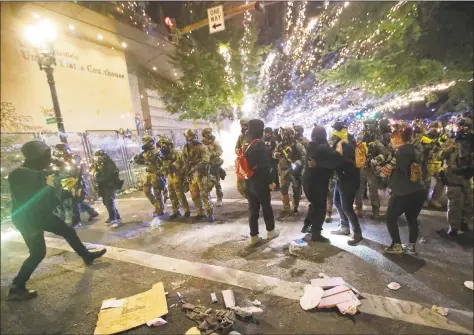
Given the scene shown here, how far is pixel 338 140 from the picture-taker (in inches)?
167

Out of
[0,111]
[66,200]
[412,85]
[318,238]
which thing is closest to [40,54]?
[66,200]

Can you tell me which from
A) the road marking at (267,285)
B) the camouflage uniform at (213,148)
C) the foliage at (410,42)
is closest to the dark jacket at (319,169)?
the road marking at (267,285)

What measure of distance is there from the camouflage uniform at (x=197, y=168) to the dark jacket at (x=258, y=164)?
1951mm

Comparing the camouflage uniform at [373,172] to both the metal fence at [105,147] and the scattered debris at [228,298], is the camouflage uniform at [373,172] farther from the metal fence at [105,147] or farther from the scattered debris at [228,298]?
the metal fence at [105,147]

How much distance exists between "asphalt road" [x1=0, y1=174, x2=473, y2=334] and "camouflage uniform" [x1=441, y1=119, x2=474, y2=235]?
13.0 inches

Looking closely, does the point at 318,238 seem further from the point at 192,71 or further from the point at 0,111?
the point at 192,71

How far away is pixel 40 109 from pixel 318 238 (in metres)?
8.31

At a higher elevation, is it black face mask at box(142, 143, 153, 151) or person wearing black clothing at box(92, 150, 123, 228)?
black face mask at box(142, 143, 153, 151)

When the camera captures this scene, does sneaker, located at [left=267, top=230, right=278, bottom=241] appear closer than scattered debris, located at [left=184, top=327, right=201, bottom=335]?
No

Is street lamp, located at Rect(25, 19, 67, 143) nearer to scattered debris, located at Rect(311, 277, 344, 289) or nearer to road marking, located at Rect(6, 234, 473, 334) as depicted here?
road marking, located at Rect(6, 234, 473, 334)

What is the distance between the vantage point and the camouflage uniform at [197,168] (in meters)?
6.08

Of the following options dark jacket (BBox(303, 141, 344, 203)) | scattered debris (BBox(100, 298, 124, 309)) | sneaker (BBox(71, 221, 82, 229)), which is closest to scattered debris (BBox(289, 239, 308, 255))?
dark jacket (BBox(303, 141, 344, 203))

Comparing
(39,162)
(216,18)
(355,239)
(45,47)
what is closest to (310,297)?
(355,239)

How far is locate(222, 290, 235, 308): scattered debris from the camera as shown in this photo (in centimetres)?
302
